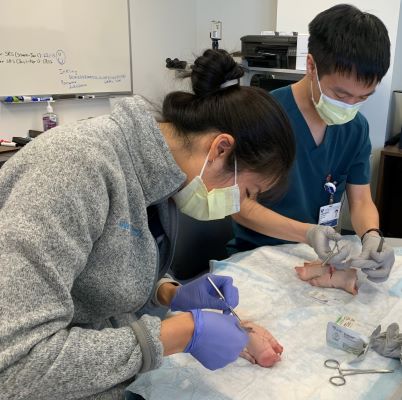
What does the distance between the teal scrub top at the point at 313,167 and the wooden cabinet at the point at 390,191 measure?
144 cm

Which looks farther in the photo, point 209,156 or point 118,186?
point 209,156

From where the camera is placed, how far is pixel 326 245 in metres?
1.32

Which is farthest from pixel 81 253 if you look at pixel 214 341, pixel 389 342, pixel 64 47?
pixel 64 47

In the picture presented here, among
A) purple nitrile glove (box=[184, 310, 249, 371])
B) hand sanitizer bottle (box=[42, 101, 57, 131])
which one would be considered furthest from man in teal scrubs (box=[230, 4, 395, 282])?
hand sanitizer bottle (box=[42, 101, 57, 131])

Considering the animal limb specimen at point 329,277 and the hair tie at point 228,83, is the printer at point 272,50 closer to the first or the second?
the animal limb specimen at point 329,277

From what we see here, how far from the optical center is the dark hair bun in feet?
2.97

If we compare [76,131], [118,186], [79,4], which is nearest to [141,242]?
[118,186]

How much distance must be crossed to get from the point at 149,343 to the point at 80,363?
12 centimetres

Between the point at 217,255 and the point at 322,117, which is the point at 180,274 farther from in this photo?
the point at 322,117

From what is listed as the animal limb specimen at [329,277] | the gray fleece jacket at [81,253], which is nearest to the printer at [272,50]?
the animal limb specimen at [329,277]

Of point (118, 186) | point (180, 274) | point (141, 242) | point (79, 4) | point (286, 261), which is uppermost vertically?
point (79, 4)

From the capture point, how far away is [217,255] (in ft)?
5.55

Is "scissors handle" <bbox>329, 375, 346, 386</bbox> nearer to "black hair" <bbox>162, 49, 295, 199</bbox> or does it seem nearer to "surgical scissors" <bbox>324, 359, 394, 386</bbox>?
"surgical scissors" <bbox>324, 359, 394, 386</bbox>

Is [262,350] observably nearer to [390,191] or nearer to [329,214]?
[329,214]
